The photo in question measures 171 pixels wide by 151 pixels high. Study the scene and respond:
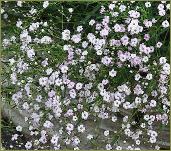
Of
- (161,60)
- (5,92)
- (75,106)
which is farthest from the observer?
(5,92)

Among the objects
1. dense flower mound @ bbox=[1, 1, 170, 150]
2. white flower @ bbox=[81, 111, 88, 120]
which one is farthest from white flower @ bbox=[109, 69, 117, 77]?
white flower @ bbox=[81, 111, 88, 120]

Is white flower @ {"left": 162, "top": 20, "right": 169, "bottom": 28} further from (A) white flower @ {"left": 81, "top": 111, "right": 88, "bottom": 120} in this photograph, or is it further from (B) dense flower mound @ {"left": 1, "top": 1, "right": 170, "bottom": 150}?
(A) white flower @ {"left": 81, "top": 111, "right": 88, "bottom": 120}

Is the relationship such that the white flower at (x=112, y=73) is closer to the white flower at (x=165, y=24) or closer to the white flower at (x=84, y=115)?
the white flower at (x=84, y=115)

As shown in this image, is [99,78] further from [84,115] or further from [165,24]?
[165,24]

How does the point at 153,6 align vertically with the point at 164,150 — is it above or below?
above

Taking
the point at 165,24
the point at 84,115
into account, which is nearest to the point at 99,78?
the point at 84,115

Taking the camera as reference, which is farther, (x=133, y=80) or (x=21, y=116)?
(x=21, y=116)

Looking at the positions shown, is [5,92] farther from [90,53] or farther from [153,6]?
[153,6]

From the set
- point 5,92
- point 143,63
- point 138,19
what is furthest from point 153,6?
point 5,92
